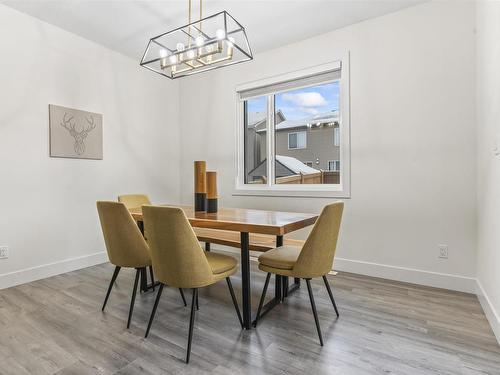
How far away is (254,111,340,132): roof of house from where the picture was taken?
3.31m

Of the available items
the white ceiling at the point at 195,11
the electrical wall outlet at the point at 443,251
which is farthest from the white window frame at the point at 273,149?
the electrical wall outlet at the point at 443,251

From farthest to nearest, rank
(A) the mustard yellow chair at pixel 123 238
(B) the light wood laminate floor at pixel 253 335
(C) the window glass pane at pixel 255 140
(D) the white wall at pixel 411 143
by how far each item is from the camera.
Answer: (C) the window glass pane at pixel 255 140 < (D) the white wall at pixel 411 143 < (A) the mustard yellow chair at pixel 123 238 < (B) the light wood laminate floor at pixel 253 335

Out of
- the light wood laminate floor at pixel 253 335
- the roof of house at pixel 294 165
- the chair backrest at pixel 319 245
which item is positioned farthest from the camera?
the roof of house at pixel 294 165

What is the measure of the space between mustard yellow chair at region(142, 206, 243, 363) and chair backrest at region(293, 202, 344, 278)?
553mm

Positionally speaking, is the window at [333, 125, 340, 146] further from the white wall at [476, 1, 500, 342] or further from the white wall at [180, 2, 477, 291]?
the white wall at [476, 1, 500, 342]

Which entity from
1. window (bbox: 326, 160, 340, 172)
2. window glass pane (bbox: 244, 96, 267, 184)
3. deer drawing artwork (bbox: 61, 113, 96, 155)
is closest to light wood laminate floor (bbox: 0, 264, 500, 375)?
window (bbox: 326, 160, 340, 172)

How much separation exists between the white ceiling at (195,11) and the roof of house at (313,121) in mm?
895

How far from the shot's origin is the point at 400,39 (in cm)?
279

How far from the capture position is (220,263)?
1914 millimetres

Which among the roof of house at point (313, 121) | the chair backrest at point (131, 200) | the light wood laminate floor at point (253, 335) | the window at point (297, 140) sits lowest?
the light wood laminate floor at point (253, 335)

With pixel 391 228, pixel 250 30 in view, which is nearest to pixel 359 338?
pixel 391 228

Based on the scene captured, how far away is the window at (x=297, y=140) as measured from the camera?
3.55 metres

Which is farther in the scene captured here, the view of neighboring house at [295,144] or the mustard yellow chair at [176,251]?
the view of neighboring house at [295,144]

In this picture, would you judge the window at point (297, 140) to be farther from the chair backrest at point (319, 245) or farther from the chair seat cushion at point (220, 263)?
the chair seat cushion at point (220, 263)
